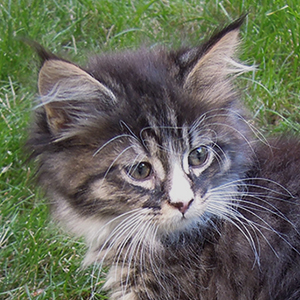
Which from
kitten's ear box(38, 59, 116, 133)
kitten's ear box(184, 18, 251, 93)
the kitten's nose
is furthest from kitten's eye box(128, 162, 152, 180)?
kitten's ear box(184, 18, 251, 93)

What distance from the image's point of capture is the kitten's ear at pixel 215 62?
209 cm

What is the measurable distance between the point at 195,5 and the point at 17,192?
6.75ft

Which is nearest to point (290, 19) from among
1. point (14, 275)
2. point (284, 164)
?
point (284, 164)

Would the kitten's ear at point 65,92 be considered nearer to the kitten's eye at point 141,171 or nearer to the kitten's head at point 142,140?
the kitten's head at point 142,140

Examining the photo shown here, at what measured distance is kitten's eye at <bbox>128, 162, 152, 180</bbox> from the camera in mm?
2057

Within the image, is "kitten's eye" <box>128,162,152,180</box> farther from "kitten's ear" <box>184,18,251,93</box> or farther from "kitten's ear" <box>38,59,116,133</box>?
"kitten's ear" <box>184,18,251,93</box>

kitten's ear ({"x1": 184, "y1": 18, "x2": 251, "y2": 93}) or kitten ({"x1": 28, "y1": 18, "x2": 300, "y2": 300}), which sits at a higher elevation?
kitten's ear ({"x1": 184, "y1": 18, "x2": 251, "y2": 93})

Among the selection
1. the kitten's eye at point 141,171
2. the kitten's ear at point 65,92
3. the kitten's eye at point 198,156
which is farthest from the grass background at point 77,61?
the kitten's eye at point 198,156

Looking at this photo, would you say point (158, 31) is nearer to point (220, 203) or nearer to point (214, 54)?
point (214, 54)

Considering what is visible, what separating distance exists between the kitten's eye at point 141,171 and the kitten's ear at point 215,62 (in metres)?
0.41

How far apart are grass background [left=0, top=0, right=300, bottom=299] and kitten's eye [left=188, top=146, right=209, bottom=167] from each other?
2.47 ft

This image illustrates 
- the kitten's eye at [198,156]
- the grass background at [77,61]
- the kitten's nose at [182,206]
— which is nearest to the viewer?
the kitten's nose at [182,206]

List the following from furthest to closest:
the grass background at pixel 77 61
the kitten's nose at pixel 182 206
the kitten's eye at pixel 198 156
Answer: the grass background at pixel 77 61 < the kitten's eye at pixel 198 156 < the kitten's nose at pixel 182 206

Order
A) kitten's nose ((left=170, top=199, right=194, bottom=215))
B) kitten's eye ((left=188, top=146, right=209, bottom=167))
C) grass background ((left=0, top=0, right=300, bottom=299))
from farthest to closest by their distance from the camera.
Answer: grass background ((left=0, top=0, right=300, bottom=299)) < kitten's eye ((left=188, top=146, right=209, bottom=167)) < kitten's nose ((left=170, top=199, right=194, bottom=215))
